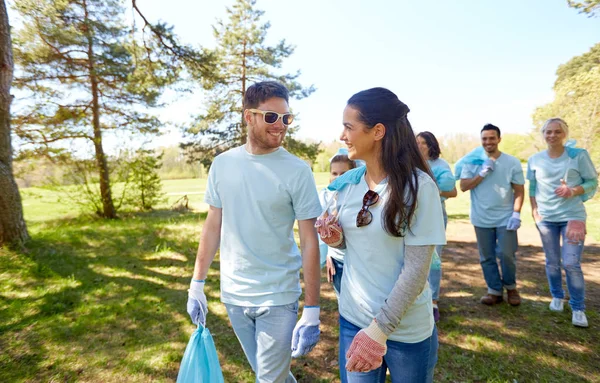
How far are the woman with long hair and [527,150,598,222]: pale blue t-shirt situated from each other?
113 inches

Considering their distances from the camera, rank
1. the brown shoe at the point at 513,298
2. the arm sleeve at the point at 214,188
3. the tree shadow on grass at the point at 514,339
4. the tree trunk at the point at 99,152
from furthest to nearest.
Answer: the tree trunk at the point at 99,152, the brown shoe at the point at 513,298, the tree shadow on grass at the point at 514,339, the arm sleeve at the point at 214,188

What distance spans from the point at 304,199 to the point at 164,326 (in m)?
2.98

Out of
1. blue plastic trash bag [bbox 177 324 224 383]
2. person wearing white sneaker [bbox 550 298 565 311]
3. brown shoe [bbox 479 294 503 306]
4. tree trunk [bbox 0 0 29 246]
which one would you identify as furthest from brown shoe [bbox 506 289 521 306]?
tree trunk [bbox 0 0 29 246]

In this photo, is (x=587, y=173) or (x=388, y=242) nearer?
(x=388, y=242)

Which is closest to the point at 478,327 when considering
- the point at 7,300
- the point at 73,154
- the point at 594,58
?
the point at 7,300

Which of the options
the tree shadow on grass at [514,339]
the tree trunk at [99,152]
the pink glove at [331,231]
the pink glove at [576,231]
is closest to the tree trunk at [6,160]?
the tree trunk at [99,152]

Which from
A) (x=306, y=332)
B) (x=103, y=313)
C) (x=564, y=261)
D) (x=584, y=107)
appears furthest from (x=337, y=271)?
(x=584, y=107)

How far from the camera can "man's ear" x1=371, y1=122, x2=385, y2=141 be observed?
1.42 meters

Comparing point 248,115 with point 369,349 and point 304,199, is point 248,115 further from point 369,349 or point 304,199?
point 369,349

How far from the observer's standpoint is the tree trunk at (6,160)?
5375 mm

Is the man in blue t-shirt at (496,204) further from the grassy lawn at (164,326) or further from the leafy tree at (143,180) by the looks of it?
the leafy tree at (143,180)

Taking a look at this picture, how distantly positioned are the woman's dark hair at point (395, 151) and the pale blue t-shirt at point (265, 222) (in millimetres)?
546

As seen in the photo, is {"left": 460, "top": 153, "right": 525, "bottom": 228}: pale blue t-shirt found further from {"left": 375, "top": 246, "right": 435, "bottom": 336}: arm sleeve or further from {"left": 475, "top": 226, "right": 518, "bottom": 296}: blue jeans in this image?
{"left": 375, "top": 246, "right": 435, "bottom": 336}: arm sleeve

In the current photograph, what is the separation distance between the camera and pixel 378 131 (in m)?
1.43
